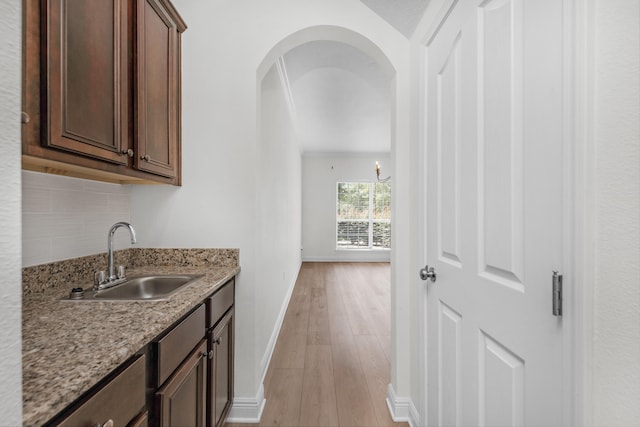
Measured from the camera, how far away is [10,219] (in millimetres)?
399

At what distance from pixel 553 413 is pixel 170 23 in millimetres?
2178

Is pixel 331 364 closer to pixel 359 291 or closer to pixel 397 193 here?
pixel 397 193

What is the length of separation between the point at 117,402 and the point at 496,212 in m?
1.16

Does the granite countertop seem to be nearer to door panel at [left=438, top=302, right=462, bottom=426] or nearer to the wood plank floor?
door panel at [left=438, top=302, right=462, bottom=426]

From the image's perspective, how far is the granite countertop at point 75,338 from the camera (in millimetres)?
552

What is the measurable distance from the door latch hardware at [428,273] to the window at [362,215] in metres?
5.93

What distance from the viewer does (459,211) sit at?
3.83 ft

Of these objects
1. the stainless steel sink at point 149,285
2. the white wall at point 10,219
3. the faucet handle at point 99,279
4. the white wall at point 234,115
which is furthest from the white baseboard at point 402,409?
the white wall at point 10,219

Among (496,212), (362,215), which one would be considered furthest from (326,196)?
(496,212)

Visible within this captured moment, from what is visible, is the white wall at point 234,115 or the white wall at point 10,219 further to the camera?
the white wall at point 234,115

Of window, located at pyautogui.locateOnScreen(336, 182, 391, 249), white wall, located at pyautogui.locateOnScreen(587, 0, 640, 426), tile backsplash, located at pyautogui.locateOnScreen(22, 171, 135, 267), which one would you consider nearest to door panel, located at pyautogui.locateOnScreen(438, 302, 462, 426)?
white wall, located at pyautogui.locateOnScreen(587, 0, 640, 426)

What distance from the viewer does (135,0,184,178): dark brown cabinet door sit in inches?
51.7

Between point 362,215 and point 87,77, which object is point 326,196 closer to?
point 362,215

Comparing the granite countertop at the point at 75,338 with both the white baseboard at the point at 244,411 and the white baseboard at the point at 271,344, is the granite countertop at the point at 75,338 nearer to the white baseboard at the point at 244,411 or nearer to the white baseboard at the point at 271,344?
the white baseboard at the point at 244,411
